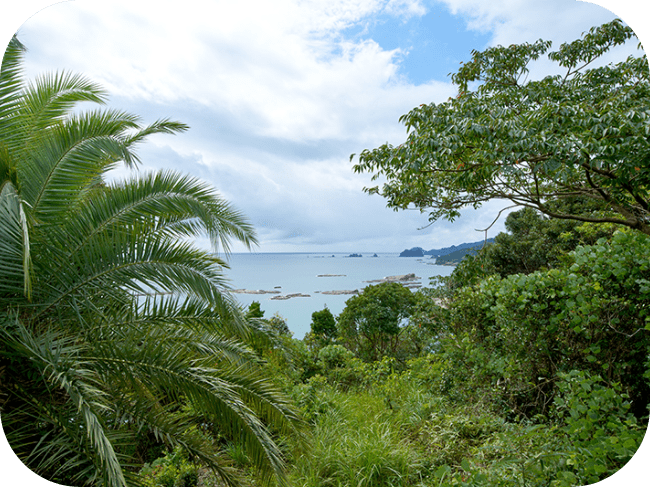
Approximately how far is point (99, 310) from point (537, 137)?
148 inches

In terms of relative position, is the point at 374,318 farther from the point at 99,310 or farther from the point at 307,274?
the point at 99,310

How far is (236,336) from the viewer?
4102 millimetres

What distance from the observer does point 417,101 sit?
4.53 m

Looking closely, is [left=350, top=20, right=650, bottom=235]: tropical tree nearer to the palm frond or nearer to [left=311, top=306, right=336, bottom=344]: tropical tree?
the palm frond

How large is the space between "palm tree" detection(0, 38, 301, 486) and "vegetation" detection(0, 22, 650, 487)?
0.05 ft

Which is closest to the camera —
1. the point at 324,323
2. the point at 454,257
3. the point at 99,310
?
the point at 99,310

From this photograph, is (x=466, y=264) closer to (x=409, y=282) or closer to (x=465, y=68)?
(x=465, y=68)

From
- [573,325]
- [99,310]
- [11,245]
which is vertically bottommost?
[573,325]

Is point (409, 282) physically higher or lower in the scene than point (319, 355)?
higher

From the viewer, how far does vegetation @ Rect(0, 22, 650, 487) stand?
2367mm

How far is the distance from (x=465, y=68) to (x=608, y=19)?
2.04 metres

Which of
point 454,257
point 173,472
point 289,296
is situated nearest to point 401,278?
point 289,296

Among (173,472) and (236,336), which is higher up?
(236,336)

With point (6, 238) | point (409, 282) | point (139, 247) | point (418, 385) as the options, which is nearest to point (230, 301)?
point (139, 247)
